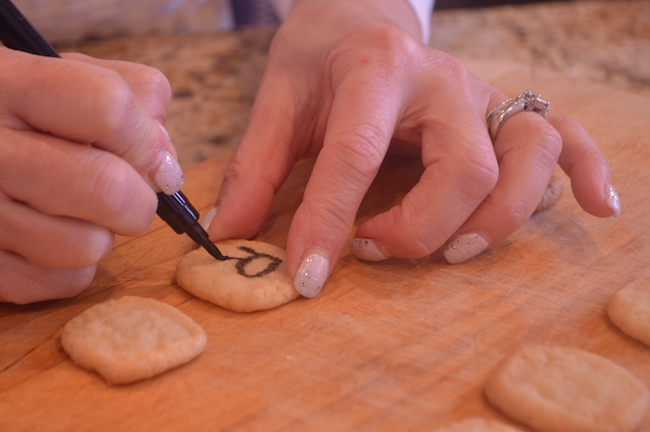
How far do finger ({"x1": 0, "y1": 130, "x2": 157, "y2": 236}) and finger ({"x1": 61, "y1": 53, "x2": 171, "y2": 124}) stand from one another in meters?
0.25

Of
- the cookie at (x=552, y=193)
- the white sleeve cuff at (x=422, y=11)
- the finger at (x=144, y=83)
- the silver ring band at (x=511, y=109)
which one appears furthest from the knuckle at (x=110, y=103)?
the white sleeve cuff at (x=422, y=11)

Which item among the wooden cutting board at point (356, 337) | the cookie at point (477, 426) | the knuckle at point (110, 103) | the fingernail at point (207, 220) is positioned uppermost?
the knuckle at point (110, 103)

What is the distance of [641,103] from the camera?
5.30 ft

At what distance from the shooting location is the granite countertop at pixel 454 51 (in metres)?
1.82

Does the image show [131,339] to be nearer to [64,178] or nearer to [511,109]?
[64,178]

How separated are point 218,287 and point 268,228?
0.29 m

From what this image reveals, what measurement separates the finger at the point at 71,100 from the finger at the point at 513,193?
0.62 meters

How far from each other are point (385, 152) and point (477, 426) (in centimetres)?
54

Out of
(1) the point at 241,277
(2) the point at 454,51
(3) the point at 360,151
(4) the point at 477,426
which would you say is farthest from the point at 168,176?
(2) the point at 454,51

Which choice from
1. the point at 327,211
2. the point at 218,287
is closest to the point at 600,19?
the point at 327,211

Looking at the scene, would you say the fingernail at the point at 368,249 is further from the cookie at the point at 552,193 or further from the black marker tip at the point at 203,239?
the cookie at the point at 552,193

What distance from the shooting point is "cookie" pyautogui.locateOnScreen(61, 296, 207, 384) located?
2.58ft

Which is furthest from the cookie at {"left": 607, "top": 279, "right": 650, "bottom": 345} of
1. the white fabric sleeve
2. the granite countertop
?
the white fabric sleeve

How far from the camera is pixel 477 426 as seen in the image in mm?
677
